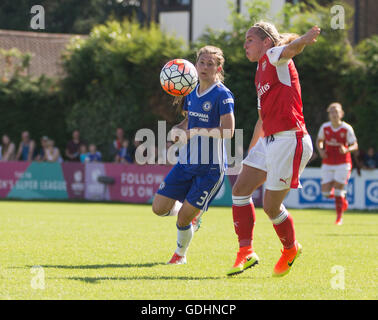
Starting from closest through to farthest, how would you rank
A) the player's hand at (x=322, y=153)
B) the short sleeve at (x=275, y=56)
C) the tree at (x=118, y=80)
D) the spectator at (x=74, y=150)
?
the short sleeve at (x=275, y=56) → the player's hand at (x=322, y=153) → the spectator at (x=74, y=150) → the tree at (x=118, y=80)

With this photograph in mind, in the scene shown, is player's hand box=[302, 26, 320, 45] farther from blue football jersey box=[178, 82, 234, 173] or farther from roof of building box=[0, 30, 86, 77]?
roof of building box=[0, 30, 86, 77]

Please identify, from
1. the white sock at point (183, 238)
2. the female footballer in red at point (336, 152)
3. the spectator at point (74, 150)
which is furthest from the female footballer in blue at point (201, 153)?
the spectator at point (74, 150)

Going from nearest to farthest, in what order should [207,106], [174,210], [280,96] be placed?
1. [280,96]
2. [207,106]
3. [174,210]

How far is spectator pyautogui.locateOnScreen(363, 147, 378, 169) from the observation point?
20594 millimetres

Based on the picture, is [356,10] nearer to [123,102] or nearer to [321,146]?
[123,102]

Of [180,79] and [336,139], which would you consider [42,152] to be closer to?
[336,139]

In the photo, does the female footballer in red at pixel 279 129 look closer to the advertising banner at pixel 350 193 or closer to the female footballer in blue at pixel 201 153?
the female footballer in blue at pixel 201 153

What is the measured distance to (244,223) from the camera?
7.32m

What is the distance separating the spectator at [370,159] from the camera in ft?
67.6

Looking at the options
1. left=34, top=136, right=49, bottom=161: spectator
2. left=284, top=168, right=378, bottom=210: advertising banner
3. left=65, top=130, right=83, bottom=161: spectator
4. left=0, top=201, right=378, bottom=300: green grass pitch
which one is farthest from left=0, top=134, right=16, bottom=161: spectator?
left=0, top=201, right=378, bottom=300: green grass pitch

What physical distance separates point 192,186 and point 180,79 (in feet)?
3.65

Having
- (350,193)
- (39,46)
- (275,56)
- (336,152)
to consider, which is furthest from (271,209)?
(39,46)

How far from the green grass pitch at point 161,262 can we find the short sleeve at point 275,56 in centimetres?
191

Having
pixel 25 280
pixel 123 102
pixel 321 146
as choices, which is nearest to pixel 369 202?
pixel 321 146
